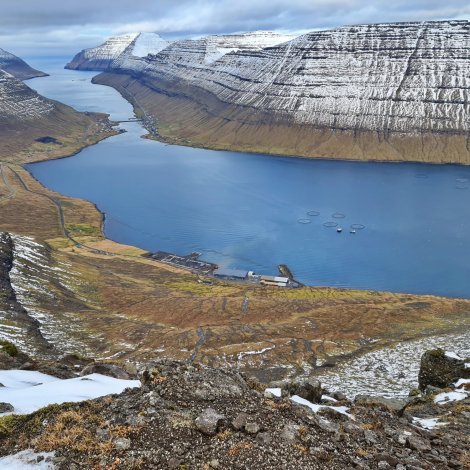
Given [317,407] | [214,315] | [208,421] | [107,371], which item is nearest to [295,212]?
[214,315]

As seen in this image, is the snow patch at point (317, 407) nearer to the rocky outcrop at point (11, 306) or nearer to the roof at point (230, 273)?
the rocky outcrop at point (11, 306)

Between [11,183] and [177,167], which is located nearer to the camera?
[11,183]

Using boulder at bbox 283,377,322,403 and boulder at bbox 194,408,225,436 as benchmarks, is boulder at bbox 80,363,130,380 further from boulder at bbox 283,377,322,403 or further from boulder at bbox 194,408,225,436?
boulder at bbox 194,408,225,436

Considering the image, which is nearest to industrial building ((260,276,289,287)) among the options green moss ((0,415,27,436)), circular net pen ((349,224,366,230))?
circular net pen ((349,224,366,230))

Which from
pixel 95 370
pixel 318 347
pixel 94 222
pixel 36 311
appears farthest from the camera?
pixel 94 222

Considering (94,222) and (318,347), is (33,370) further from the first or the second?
(94,222)

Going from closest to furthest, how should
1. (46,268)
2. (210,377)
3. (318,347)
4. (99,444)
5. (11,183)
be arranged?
(99,444) < (210,377) < (318,347) < (46,268) < (11,183)

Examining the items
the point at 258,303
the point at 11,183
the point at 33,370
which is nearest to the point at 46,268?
the point at 258,303

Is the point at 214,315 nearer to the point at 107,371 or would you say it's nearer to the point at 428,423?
the point at 107,371
